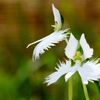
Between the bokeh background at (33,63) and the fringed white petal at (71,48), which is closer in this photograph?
the fringed white petal at (71,48)

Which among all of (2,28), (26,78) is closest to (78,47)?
(26,78)

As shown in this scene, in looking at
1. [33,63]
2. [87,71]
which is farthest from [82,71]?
[33,63]

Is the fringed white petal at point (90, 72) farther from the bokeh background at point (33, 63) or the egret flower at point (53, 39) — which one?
the bokeh background at point (33, 63)

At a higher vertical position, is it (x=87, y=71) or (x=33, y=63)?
(x=33, y=63)

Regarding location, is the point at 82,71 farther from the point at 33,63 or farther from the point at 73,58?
the point at 33,63

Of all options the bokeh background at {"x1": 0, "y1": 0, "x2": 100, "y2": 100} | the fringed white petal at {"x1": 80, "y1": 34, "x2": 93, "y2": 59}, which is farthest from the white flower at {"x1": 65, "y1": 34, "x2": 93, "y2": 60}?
the bokeh background at {"x1": 0, "y1": 0, "x2": 100, "y2": 100}

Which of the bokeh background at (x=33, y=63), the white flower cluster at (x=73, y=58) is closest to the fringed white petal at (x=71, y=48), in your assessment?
the white flower cluster at (x=73, y=58)

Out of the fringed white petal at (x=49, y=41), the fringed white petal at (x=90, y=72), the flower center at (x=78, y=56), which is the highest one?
the fringed white petal at (x=49, y=41)

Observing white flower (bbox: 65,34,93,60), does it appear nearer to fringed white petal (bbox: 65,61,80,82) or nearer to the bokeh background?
fringed white petal (bbox: 65,61,80,82)
